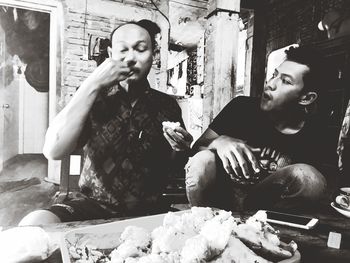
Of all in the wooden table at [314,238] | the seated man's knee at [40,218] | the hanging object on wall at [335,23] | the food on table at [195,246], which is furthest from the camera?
the hanging object on wall at [335,23]

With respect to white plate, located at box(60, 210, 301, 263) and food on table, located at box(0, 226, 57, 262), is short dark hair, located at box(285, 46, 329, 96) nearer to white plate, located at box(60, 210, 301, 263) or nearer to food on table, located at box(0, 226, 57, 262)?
white plate, located at box(60, 210, 301, 263)

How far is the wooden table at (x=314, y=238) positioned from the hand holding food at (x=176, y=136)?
59cm

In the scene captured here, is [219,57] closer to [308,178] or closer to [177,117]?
Answer: [177,117]

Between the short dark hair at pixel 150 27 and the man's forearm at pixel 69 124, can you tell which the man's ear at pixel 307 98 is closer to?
the short dark hair at pixel 150 27

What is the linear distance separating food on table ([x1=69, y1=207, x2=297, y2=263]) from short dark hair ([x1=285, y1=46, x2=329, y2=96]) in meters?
1.47

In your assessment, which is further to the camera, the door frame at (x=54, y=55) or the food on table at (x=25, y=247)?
the door frame at (x=54, y=55)

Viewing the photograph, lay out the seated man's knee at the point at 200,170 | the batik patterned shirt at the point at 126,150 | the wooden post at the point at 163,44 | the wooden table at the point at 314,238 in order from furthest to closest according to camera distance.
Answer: the seated man's knee at the point at 200,170, the wooden post at the point at 163,44, the batik patterned shirt at the point at 126,150, the wooden table at the point at 314,238

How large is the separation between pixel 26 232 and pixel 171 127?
3.72 feet

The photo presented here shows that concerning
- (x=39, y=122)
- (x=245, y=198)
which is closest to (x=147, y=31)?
(x=39, y=122)

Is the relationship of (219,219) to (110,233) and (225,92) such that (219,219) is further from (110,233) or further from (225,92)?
(225,92)

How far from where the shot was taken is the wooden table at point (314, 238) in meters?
1.39

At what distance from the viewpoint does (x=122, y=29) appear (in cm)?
199

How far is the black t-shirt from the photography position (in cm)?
235

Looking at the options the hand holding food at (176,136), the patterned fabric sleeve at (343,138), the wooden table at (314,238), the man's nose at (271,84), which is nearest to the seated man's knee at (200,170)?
the hand holding food at (176,136)
